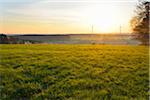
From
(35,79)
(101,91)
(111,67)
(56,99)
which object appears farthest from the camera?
(111,67)

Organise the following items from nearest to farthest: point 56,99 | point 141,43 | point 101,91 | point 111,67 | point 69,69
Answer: point 56,99 → point 101,91 → point 69,69 → point 111,67 → point 141,43

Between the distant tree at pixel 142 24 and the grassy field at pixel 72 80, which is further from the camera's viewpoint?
the distant tree at pixel 142 24

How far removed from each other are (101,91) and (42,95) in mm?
2288

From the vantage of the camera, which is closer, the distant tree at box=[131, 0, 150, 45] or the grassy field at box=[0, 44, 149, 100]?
the grassy field at box=[0, 44, 149, 100]

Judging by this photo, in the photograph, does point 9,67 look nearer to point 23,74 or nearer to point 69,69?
point 23,74

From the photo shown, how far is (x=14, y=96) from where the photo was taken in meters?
11.3

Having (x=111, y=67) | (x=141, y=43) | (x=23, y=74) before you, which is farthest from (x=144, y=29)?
(x=23, y=74)

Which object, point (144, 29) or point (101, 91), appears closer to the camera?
point (101, 91)

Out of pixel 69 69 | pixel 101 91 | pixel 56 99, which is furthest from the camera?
pixel 69 69

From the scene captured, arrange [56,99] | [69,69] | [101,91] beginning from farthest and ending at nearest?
[69,69]
[101,91]
[56,99]

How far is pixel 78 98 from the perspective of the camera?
36.0 ft

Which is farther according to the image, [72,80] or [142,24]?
[142,24]

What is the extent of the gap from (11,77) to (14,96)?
2279 mm

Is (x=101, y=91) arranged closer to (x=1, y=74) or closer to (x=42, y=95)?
(x=42, y=95)
